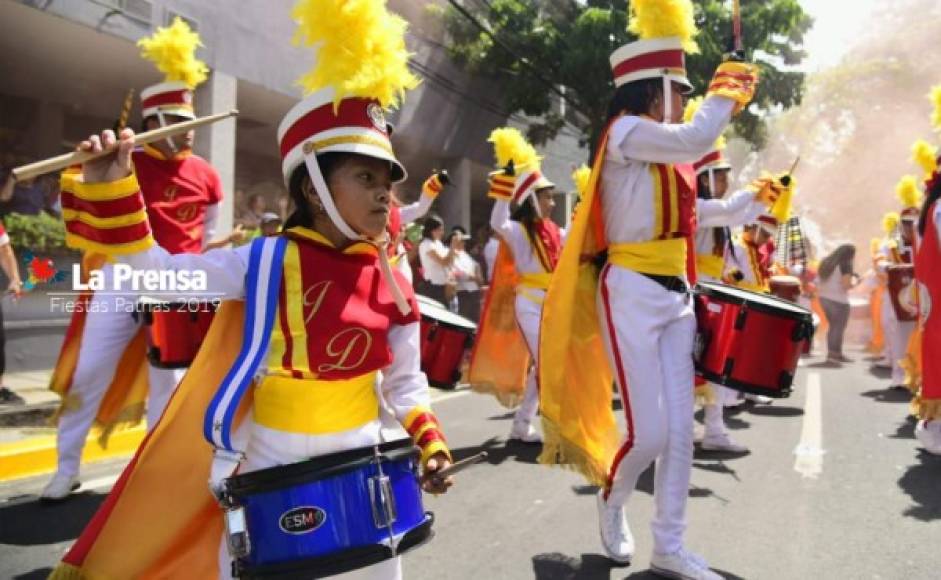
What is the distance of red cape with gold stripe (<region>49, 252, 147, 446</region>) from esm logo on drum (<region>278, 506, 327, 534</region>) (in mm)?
2949

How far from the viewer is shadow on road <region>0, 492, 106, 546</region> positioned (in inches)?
143

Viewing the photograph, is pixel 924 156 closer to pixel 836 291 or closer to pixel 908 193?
pixel 908 193

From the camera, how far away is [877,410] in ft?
25.7

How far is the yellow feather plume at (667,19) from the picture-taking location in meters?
3.39

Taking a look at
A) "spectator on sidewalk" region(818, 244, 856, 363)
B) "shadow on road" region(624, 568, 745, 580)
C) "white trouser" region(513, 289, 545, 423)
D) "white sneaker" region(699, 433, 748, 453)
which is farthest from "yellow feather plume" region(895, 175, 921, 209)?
"shadow on road" region(624, 568, 745, 580)

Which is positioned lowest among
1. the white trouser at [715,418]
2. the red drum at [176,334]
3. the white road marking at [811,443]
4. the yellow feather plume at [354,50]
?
the white road marking at [811,443]

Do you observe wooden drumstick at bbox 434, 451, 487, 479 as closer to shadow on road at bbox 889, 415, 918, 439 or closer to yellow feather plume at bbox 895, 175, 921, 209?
shadow on road at bbox 889, 415, 918, 439

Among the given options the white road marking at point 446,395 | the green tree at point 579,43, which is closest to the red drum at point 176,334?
the white road marking at point 446,395

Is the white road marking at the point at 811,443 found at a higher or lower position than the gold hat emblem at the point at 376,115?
lower

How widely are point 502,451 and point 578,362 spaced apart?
7.18 ft

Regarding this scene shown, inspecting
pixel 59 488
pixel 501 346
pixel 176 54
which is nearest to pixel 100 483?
pixel 59 488

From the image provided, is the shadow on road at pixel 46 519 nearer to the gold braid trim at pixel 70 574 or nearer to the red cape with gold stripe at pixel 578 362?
the gold braid trim at pixel 70 574

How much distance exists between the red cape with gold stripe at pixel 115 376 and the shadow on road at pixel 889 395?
778 centimetres

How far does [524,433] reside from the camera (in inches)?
236
